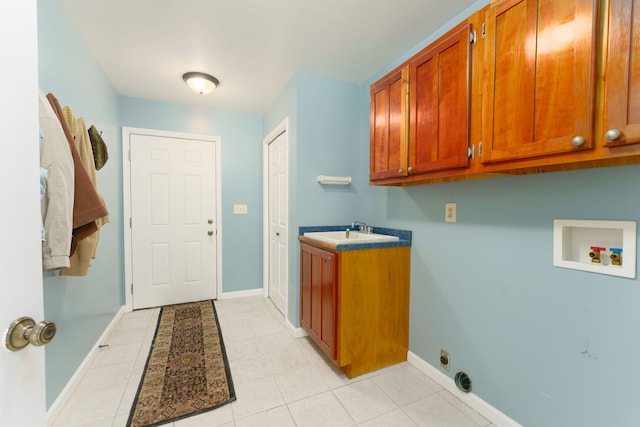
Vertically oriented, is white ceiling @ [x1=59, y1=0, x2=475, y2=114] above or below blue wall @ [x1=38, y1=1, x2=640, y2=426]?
above

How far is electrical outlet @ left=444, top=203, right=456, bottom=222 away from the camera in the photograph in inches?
67.8

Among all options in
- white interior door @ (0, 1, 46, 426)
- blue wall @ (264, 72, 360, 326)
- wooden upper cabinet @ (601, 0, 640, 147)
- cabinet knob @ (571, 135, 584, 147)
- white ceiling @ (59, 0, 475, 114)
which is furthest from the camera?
blue wall @ (264, 72, 360, 326)

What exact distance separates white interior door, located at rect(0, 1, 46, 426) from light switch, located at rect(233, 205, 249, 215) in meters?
2.80

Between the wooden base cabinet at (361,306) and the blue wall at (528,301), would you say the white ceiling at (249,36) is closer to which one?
the blue wall at (528,301)

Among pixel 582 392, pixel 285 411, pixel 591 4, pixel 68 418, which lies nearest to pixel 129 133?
pixel 68 418

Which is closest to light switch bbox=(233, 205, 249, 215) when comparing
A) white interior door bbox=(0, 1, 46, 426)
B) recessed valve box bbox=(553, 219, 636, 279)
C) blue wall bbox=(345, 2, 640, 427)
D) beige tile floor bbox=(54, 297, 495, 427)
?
beige tile floor bbox=(54, 297, 495, 427)

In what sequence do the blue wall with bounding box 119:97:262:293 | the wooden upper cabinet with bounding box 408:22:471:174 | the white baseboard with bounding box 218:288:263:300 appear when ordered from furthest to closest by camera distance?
the white baseboard with bounding box 218:288:263:300
the blue wall with bounding box 119:97:262:293
the wooden upper cabinet with bounding box 408:22:471:174

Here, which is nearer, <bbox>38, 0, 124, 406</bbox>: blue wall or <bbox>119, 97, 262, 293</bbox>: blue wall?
<bbox>38, 0, 124, 406</bbox>: blue wall

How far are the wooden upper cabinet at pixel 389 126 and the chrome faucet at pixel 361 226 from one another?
23.2 inches

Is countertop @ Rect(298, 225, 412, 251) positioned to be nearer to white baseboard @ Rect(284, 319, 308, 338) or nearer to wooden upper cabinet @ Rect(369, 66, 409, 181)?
wooden upper cabinet @ Rect(369, 66, 409, 181)

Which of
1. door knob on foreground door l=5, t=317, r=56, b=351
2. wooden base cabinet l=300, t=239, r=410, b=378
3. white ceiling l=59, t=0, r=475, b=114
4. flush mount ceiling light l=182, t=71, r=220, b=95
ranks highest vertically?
white ceiling l=59, t=0, r=475, b=114

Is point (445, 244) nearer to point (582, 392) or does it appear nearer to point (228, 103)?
point (582, 392)

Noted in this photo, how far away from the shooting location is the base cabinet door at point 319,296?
1.83 m

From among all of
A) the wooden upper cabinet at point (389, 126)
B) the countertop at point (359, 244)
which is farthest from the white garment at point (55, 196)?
the wooden upper cabinet at point (389, 126)
